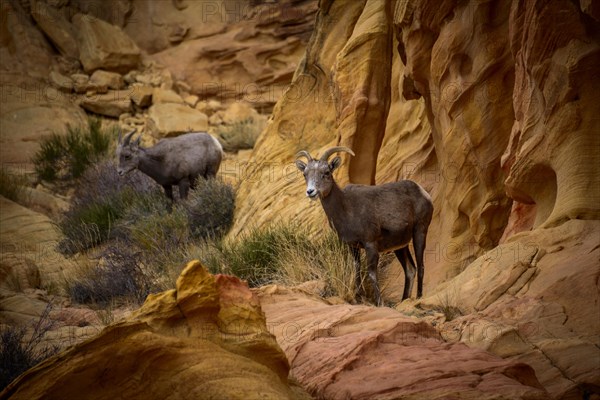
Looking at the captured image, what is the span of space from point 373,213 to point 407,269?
91 centimetres

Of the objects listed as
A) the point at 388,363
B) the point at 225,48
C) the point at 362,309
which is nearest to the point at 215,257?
the point at 362,309

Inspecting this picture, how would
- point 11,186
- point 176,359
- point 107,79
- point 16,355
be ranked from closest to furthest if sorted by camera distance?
1. point 176,359
2. point 16,355
3. point 11,186
4. point 107,79

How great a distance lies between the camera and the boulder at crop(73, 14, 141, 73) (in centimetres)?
2123

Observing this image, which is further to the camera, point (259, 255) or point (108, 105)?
point (108, 105)

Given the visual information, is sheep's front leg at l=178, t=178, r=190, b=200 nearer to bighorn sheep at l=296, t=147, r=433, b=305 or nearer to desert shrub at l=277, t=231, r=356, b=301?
desert shrub at l=277, t=231, r=356, b=301

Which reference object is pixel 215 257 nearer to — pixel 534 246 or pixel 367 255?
pixel 367 255

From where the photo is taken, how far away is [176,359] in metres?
4.62

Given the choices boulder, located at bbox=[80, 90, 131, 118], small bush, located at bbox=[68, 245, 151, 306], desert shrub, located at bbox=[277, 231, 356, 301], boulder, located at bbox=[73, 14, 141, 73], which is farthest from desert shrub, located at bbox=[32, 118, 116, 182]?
desert shrub, located at bbox=[277, 231, 356, 301]

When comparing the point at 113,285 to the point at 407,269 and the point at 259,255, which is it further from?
the point at 407,269

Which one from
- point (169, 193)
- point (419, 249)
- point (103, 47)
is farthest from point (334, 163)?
point (103, 47)

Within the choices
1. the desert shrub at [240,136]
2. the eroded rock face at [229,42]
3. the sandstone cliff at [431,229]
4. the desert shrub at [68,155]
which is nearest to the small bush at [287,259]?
the sandstone cliff at [431,229]

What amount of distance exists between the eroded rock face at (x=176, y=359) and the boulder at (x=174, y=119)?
48.9 feet

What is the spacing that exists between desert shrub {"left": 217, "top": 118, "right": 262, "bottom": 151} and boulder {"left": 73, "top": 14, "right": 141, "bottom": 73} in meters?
3.42

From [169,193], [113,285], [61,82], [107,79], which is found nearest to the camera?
[113,285]
